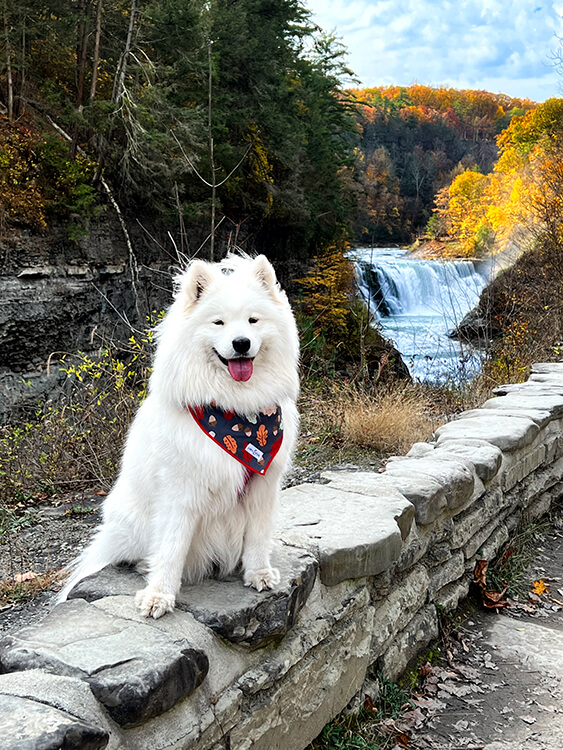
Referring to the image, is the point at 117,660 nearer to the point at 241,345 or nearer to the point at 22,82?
the point at 241,345

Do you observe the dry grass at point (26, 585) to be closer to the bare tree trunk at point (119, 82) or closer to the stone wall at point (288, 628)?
the stone wall at point (288, 628)

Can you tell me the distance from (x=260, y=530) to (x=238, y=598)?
0.83ft

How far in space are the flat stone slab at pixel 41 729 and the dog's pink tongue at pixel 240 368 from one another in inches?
42.4

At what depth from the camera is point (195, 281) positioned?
7.07ft

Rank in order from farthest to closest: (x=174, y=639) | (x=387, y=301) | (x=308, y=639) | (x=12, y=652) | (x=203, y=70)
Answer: (x=387, y=301) → (x=203, y=70) → (x=308, y=639) → (x=174, y=639) → (x=12, y=652)

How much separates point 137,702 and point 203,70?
14694 mm

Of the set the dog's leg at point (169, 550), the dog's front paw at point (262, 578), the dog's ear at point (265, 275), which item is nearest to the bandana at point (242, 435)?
the dog's leg at point (169, 550)

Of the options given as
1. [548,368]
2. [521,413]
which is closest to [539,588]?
[521,413]

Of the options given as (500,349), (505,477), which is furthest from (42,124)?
(505,477)

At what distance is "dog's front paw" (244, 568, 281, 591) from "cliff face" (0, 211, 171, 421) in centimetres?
882

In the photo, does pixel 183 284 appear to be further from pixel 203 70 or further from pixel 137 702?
pixel 203 70

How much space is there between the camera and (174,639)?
182 centimetres

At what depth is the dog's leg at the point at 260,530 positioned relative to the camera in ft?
7.19

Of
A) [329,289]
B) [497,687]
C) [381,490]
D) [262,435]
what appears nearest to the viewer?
[262,435]
